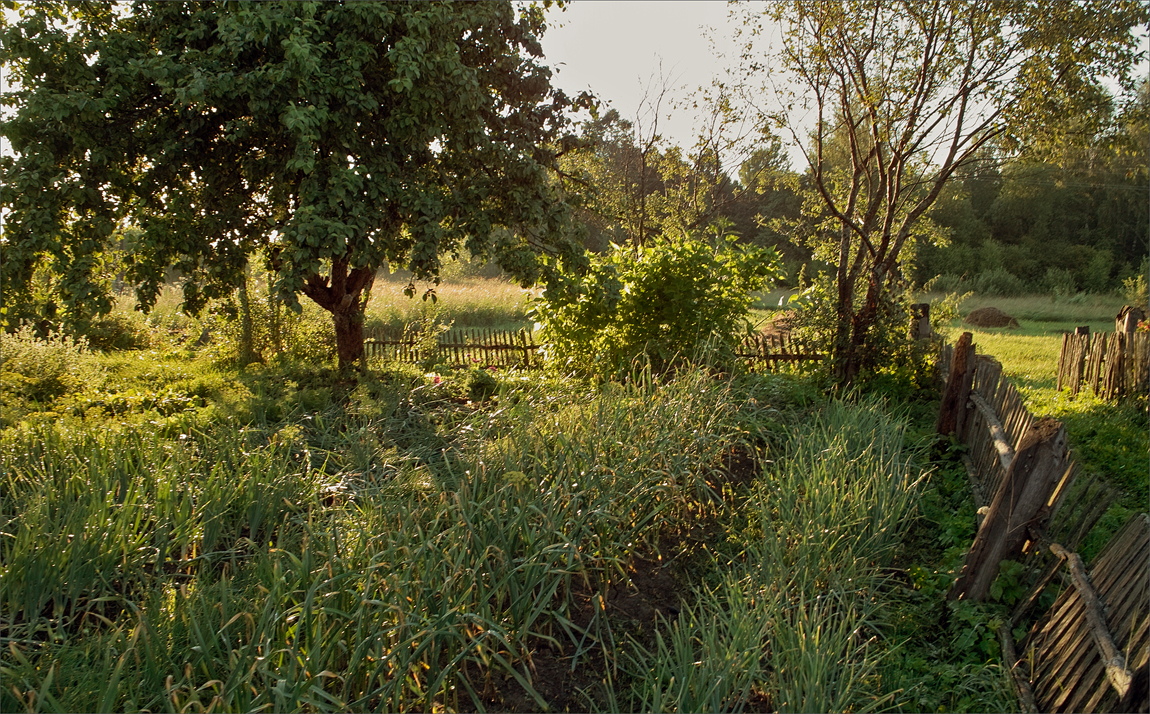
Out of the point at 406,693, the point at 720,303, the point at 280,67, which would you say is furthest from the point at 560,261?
the point at 406,693

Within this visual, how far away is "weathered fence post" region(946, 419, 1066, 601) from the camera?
11.0 feet

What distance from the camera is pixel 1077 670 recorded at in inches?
105

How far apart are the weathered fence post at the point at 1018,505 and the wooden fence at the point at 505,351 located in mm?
5424

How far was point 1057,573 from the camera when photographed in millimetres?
3326

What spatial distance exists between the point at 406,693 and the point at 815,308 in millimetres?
7438

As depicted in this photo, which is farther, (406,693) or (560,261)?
(560,261)

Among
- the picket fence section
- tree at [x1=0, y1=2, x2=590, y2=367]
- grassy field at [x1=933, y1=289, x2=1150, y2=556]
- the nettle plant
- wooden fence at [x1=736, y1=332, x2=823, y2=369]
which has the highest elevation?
tree at [x1=0, y1=2, x2=590, y2=367]

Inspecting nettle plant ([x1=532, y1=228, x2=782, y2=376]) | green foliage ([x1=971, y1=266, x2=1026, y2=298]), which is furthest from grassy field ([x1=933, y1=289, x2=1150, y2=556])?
green foliage ([x1=971, y1=266, x2=1026, y2=298])

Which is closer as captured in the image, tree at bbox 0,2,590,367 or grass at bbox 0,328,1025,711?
grass at bbox 0,328,1025,711

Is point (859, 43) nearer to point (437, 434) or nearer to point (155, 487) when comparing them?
point (437, 434)

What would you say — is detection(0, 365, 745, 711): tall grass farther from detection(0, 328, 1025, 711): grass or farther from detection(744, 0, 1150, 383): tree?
detection(744, 0, 1150, 383): tree

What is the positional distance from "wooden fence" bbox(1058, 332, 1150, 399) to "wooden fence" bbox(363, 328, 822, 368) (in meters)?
2.95

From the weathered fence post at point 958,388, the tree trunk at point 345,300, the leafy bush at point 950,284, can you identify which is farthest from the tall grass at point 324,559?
the leafy bush at point 950,284

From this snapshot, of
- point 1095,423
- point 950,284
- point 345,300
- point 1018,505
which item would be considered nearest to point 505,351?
point 345,300
